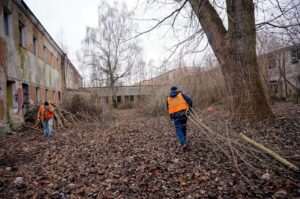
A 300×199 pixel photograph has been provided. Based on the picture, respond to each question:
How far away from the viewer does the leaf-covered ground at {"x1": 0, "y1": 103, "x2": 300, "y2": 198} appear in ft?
8.36

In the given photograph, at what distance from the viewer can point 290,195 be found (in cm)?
219

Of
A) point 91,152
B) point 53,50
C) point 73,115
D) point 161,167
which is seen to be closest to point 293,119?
point 161,167

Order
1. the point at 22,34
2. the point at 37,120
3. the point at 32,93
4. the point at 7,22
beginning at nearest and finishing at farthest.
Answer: the point at 7,22
the point at 37,120
the point at 22,34
the point at 32,93

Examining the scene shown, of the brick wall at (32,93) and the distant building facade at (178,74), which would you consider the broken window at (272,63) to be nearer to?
the distant building facade at (178,74)

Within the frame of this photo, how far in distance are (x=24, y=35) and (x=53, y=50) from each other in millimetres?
5722

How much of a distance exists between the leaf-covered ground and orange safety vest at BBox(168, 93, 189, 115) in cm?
109

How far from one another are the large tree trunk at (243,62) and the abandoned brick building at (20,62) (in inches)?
345

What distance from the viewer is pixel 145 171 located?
11.0 feet

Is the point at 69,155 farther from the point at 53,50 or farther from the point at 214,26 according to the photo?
the point at 53,50

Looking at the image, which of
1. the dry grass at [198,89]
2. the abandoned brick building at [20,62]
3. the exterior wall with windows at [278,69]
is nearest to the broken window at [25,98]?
the abandoned brick building at [20,62]

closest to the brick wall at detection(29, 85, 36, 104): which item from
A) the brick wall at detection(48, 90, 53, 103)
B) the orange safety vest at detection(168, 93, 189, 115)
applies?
the brick wall at detection(48, 90, 53, 103)

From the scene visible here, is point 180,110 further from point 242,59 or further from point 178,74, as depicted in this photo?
point 178,74

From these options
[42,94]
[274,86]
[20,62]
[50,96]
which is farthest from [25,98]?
[274,86]

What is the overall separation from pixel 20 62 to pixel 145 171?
368 inches
